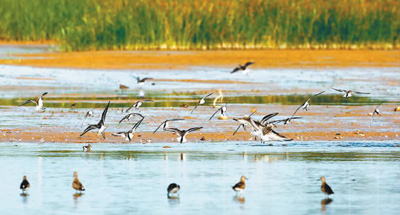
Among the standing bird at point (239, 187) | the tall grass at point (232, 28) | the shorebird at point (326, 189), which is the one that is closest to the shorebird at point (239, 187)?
the standing bird at point (239, 187)

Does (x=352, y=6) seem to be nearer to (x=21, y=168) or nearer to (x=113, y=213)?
(x=21, y=168)

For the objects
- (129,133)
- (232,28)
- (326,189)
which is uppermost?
(232,28)

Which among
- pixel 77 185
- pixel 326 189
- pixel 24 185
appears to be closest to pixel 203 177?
pixel 77 185

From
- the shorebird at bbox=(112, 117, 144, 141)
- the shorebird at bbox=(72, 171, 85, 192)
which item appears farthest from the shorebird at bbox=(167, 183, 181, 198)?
the shorebird at bbox=(112, 117, 144, 141)

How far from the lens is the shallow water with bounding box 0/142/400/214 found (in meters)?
9.53

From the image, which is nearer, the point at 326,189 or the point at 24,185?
the point at 326,189

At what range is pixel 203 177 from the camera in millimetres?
11312

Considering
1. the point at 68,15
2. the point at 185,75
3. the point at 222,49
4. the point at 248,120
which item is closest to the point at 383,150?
the point at 248,120

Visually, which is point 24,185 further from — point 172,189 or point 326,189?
point 326,189

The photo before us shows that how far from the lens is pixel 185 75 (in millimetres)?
29375

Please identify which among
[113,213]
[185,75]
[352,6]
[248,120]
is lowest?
[113,213]

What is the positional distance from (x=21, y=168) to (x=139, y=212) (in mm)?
3215

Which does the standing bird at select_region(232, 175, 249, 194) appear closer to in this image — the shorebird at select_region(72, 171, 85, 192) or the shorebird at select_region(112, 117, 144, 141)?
the shorebird at select_region(72, 171, 85, 192)

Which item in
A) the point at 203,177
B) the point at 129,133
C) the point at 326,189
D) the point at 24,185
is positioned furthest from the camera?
the point at 129,133
